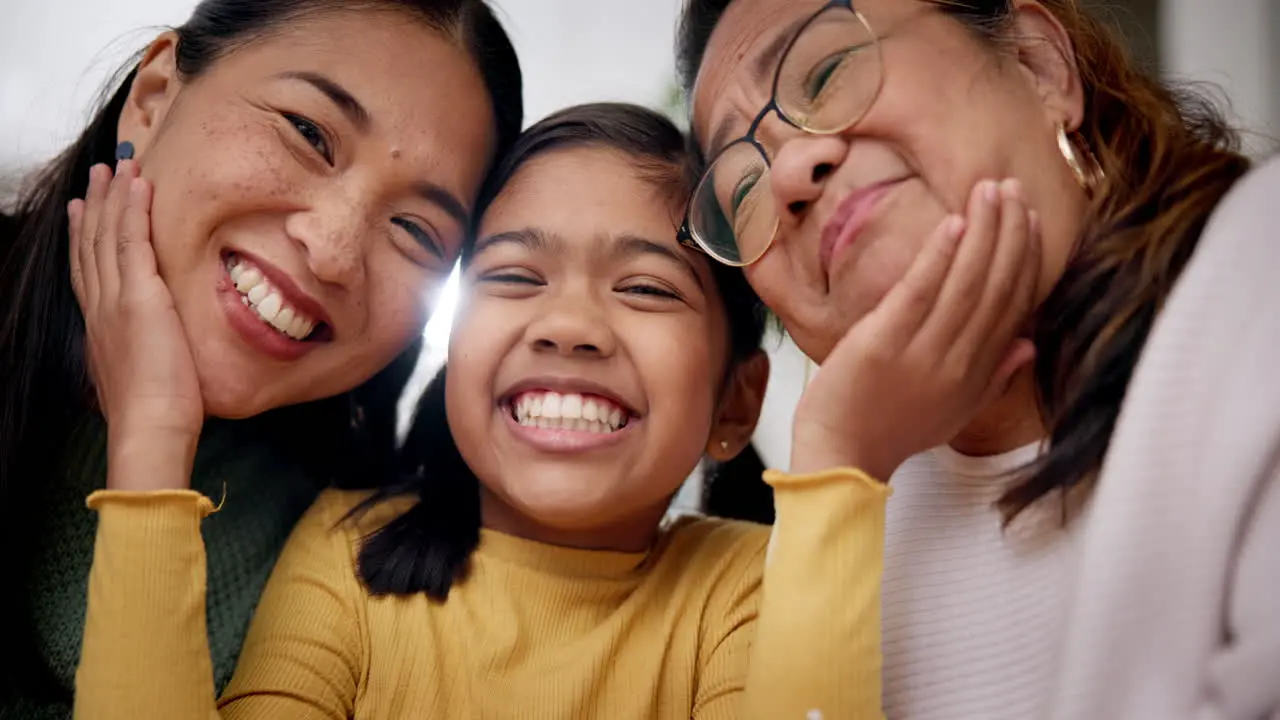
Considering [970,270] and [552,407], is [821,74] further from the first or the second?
[552,407]

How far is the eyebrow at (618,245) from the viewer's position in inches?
44.1

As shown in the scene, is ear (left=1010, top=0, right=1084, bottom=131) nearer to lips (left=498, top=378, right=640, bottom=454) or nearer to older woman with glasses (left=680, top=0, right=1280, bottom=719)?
older woman with glasses (left=680, top=0, right=1280, bottom=719)

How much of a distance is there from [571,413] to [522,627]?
0.75 feet

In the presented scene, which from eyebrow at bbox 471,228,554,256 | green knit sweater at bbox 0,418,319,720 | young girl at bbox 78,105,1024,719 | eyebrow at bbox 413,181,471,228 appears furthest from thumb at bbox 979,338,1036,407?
green knit sweater at bbox 0,418,319,720

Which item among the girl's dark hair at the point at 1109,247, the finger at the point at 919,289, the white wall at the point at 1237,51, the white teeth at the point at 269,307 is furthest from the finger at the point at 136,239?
the white wall at the point at 1237,51

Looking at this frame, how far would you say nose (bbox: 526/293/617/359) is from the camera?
1.06m

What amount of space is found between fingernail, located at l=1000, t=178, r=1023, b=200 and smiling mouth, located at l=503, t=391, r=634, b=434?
1.39ft

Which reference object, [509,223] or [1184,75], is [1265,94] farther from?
[509,223]

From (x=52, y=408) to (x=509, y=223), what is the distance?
0.53 metres

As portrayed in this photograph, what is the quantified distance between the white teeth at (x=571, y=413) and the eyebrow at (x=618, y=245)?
6.1 inches

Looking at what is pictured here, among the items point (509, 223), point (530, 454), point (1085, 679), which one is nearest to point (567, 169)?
point (509, 223)

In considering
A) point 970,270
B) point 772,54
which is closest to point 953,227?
point 970,270

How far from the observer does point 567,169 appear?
1.18 m

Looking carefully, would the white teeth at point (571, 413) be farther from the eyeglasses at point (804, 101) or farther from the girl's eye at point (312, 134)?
the girl's eye at point (312, 134)
